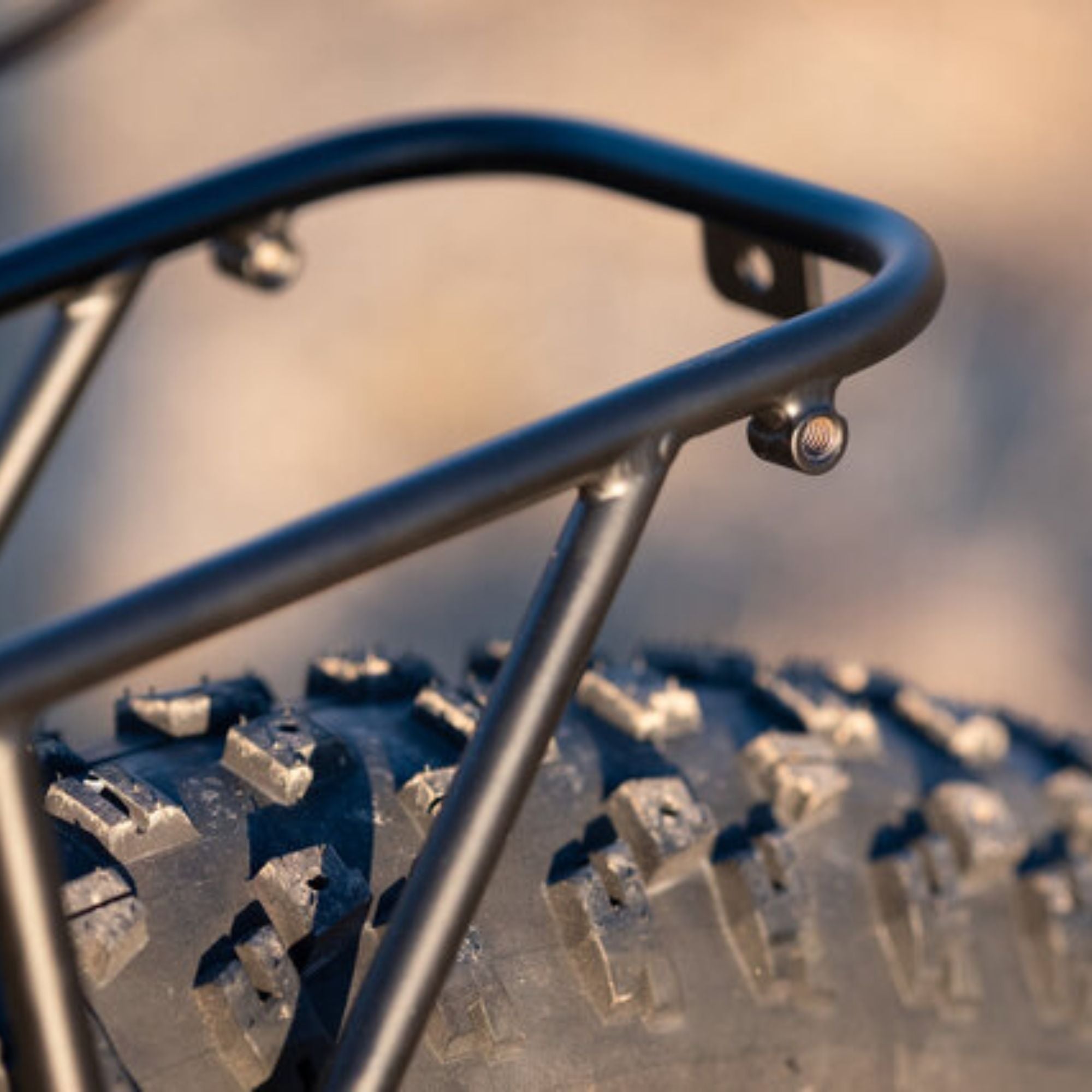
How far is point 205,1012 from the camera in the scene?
96 centimetres

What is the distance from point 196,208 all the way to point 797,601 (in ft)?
6.81

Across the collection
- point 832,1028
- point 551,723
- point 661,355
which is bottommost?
point 661,355

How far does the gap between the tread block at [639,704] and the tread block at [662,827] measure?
0.25ft

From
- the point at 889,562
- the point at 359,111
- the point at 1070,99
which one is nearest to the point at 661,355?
the point at 889,562

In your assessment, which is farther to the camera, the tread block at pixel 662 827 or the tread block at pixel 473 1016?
the tread block at pixel 662 827

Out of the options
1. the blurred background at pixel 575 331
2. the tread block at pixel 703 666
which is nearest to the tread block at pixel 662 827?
the tread block at pixel 703 666

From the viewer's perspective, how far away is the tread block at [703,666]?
1.46 m

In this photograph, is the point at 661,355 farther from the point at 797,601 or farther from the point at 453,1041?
the point at 453,1041

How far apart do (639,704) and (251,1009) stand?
42 centimetres

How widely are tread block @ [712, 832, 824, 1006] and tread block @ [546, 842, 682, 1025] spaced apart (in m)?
0.07

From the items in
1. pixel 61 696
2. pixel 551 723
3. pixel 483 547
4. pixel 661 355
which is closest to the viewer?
pixel 61 696

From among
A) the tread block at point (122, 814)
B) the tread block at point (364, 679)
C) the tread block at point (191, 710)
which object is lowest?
the tread block at point (364, 679)

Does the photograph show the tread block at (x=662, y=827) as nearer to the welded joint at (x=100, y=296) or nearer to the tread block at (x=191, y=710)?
the tread block at (x=191, y=710)

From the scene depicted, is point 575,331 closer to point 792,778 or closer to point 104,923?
point 792,778
